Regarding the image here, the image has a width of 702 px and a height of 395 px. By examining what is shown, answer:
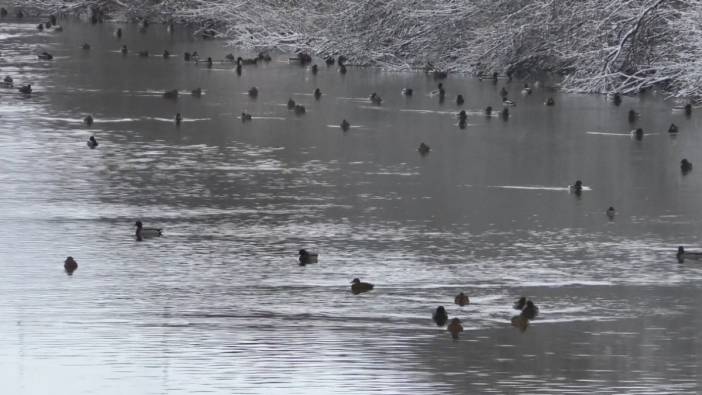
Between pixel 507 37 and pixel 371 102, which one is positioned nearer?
pixel 371 102

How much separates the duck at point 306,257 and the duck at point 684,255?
2394 mm

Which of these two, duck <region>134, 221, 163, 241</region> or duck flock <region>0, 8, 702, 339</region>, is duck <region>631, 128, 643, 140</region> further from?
duck <region>134, 221, 163, 241</region>

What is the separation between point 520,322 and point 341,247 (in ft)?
8.17

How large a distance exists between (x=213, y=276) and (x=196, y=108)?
9.58 m

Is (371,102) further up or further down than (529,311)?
further up

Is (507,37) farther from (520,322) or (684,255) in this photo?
(520,322)

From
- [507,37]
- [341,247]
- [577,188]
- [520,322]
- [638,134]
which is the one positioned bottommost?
[520,322]

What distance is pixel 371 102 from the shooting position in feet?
64.2

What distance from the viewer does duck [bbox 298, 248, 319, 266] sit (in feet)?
32.5

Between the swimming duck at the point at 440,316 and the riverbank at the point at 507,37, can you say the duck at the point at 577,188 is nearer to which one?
the swimming duck at the point at 440,316

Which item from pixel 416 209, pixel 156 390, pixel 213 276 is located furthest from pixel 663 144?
pixel 156 390

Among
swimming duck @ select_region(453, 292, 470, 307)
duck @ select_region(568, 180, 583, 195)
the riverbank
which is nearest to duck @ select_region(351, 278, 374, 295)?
swimming duck @ select_region(453, 292, 470, 307)

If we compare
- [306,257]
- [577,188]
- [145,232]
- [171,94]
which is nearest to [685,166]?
[577,188]

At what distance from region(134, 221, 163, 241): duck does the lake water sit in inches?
2.7
